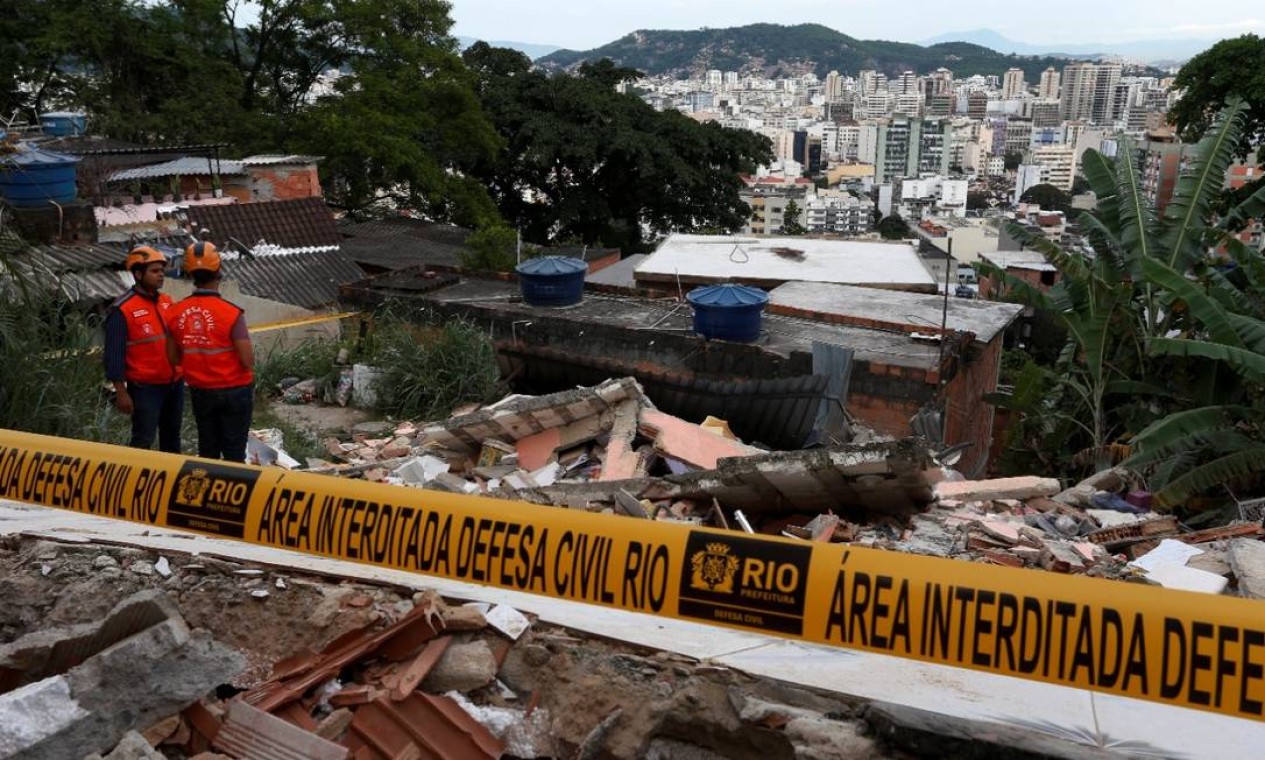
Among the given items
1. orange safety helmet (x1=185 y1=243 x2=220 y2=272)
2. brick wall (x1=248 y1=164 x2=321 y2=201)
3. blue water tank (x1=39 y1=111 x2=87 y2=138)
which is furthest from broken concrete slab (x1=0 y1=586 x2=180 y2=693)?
blue water tank (x1=39 y1=111 x2=87 y2=138)

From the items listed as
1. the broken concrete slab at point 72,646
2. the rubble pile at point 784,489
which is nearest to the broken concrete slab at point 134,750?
the broken concrete slab at point 72,646

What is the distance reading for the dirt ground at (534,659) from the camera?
2.80 metres

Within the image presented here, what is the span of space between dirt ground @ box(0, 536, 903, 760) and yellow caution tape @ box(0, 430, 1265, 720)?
28 cm

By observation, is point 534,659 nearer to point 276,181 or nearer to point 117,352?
point 117,352

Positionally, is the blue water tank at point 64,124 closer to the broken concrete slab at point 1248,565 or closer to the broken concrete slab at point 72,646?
the broken concrete slab at point 72,646

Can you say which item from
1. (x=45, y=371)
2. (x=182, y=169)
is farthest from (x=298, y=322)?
(x=182, y=169)

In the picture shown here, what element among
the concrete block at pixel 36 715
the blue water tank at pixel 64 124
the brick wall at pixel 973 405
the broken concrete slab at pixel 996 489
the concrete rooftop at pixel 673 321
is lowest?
the brick wall at pixel 973 405

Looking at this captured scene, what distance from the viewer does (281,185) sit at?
21.7 m

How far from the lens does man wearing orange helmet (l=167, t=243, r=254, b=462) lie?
5.59 metres

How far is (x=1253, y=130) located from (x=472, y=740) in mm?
25173

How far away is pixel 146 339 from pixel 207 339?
0.44 meters

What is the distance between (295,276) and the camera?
1639 cm

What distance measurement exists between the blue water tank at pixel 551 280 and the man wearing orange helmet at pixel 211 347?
7268 mm

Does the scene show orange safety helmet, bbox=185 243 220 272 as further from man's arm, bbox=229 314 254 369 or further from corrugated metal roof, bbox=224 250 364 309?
corrugated metal roof, bbox=224 250 364 309
